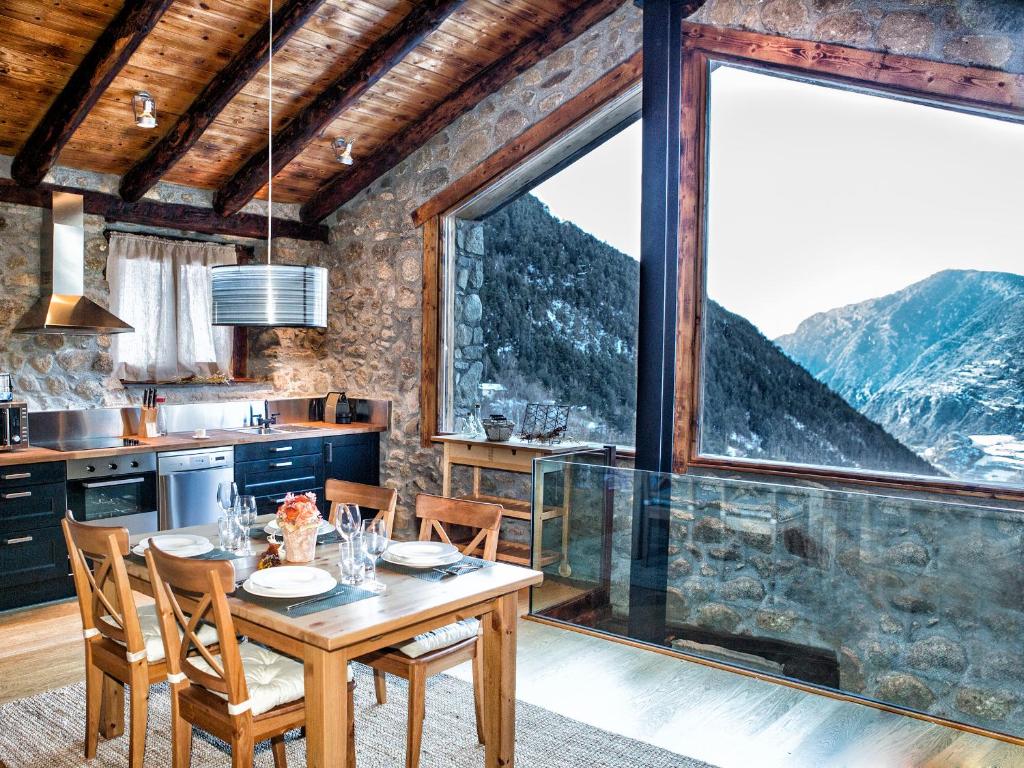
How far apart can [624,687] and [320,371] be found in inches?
158

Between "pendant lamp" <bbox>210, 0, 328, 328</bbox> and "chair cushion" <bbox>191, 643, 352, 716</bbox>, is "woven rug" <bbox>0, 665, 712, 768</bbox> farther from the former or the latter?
"pendant lamp" <bbox>210, 0, 328, 328</bbox>

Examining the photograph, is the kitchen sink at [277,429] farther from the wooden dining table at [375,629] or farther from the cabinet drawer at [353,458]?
the wooden dining table at [375,629]

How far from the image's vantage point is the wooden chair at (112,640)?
2.67 metres

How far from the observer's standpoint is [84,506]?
16.0 ft

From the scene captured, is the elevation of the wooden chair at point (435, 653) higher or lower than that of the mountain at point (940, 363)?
lower

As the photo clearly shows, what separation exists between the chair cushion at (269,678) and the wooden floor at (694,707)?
4.09 ft

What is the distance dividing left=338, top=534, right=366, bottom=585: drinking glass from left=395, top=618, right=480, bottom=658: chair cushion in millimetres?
331

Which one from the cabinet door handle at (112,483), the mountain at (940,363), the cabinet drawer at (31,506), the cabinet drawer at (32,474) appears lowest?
the cabinet drawer at (31,506)

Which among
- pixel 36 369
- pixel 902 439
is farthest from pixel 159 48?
pixel 902 439

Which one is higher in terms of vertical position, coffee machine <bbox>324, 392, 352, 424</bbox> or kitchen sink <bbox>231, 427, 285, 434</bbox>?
coffee machine <bbox>324, 392, 352, 424</bbox>

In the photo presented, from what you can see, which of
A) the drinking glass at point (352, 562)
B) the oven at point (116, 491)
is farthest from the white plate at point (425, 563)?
the oven at point (116, 491)

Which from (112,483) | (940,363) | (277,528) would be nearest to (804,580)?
(940,363)

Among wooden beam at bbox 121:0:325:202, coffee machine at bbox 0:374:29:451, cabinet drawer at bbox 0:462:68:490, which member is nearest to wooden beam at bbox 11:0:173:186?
wooden beam at bbox 121:0:325:202

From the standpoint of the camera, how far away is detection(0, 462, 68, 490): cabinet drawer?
15.1 ft
